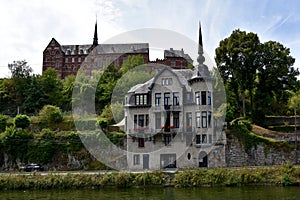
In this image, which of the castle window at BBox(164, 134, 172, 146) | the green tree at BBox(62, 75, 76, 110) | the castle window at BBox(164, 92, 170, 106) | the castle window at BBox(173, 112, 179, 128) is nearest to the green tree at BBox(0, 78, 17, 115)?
the green tree at BBox(62, 75, 76, 110)

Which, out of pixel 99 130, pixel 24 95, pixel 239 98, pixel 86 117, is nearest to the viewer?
pixel 99 130

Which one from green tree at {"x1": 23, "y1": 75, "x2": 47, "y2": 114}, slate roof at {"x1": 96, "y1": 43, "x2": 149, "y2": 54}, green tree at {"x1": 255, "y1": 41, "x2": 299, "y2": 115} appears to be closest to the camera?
green tree at {"x1": 255, "y1": 41, "x2": 299, "y2": 115}

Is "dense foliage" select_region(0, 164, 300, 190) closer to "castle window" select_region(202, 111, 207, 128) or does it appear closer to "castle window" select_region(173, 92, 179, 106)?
"castle window" select_region(202, 111, 207, 128)

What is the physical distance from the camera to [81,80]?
60.9 m

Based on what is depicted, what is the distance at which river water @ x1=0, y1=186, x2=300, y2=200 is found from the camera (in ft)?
73.7

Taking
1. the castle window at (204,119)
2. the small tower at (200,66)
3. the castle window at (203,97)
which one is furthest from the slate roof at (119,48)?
the castle window at (204,119)

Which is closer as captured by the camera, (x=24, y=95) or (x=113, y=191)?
(x=113, y=191)

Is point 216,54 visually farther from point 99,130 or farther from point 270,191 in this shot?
point 270,191

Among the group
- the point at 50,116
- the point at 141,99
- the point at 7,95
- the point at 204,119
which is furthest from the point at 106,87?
the point at 204,119

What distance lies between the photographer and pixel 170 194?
24156mm

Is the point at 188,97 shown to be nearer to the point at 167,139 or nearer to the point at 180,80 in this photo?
the point at 180,80

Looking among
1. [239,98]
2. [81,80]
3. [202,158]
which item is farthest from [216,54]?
[81,80]

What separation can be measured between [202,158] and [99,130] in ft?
40.6

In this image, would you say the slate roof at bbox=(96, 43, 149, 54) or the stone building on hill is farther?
the slate roof at bbox=(96, 43, 149, 54)
